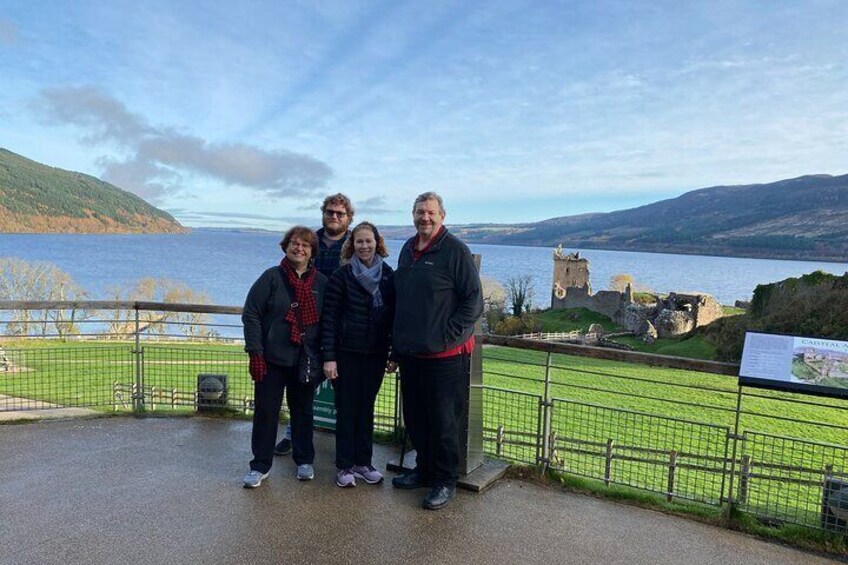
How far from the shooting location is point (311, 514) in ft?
11.8

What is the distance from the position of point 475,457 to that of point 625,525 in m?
1.17

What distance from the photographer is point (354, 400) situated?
407 cm

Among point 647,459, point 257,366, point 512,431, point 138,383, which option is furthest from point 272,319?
point 647,459

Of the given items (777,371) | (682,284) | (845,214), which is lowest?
(682,284)

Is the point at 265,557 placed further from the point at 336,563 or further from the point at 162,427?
the point at 162,427

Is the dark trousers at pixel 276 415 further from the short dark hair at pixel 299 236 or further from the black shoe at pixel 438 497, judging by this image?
the black shoe at pixel 438 497

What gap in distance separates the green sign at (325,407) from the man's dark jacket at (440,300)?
1742mm

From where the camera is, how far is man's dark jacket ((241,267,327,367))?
3.93 metres

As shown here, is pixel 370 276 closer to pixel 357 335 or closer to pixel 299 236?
pixel 357 335

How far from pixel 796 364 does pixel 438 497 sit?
247 cm

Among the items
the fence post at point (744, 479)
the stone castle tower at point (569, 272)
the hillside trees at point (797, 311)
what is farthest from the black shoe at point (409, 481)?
the stone castle tower at point (569, 272)

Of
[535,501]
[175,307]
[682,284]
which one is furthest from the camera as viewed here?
[682,284]

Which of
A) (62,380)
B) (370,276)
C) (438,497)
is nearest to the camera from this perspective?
(438,497)

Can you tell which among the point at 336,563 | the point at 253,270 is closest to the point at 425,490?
the point at 336,563
